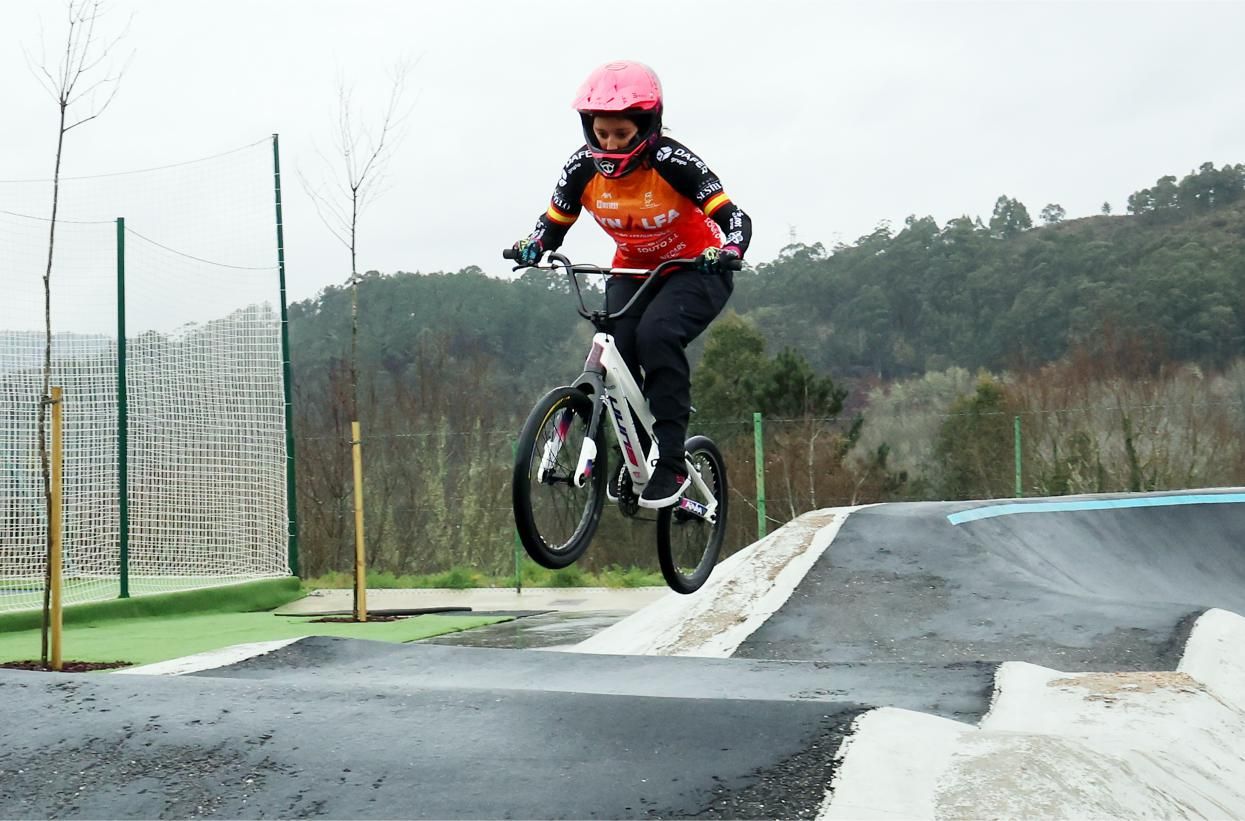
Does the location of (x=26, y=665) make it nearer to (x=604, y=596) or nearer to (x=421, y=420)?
(x=604, y=596)

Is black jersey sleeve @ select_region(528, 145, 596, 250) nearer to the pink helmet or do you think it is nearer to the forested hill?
the pink helmet

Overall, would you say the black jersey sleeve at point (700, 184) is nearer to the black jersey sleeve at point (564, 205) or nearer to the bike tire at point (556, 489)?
the black jersey sleeve at point (564, 205)

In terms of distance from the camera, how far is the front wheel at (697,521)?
5.95 m

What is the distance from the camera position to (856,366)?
46469 millimetres

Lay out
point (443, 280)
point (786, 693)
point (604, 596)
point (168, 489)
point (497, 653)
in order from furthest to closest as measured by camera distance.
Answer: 1. point (443, 280)
2. point (604, 596)
3. point (168, 489)
4. point (497, 653)
5. point (786, 693)

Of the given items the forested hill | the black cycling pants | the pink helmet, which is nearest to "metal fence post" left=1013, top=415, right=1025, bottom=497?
the black cycling pants

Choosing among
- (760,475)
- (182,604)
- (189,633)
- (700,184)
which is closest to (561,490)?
(700,184)

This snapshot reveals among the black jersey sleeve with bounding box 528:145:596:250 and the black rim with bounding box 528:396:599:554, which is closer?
the black rim with bounding box 528:396:599:554

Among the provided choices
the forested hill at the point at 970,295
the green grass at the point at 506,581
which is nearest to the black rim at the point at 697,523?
the green grass at the point at 506,581

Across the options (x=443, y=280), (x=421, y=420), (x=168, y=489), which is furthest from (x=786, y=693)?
(x=443, y=280)

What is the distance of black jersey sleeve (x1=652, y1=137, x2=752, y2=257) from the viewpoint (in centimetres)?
541

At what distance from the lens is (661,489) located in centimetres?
550

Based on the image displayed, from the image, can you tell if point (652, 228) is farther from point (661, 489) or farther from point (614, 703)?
point (614, 703)

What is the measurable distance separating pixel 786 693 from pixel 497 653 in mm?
1861
